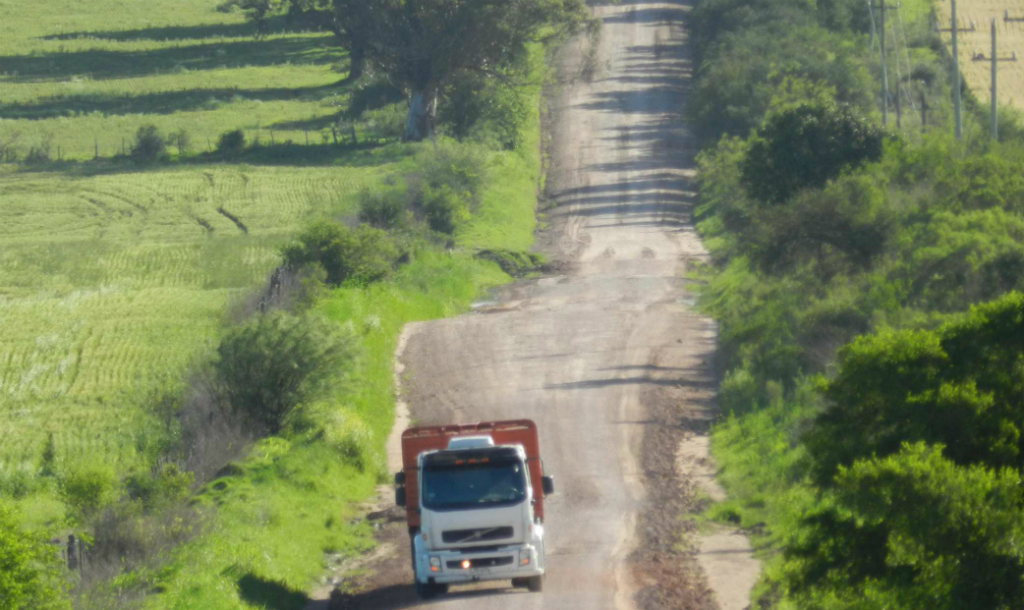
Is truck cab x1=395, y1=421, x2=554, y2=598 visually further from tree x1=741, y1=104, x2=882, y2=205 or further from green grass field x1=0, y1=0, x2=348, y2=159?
green grass field x1=0, y1=0, x2=348, y2=159

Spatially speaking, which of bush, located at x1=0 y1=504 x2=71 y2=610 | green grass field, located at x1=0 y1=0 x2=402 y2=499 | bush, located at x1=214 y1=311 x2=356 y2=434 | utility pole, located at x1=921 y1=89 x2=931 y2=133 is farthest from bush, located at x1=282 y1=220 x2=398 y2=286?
utility pole, located at x1=921 y1=89 x2=931 y2=133

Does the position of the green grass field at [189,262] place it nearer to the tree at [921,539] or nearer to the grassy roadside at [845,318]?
the grassy roadside at [845,318]

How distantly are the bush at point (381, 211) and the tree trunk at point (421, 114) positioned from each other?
2064cm

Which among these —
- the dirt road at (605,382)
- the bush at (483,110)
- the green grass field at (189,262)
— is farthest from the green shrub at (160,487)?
the bush at (483,110)

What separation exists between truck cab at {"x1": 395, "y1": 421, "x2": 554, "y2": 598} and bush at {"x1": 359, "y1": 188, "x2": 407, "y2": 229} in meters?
26.7

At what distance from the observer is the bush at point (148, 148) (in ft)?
223

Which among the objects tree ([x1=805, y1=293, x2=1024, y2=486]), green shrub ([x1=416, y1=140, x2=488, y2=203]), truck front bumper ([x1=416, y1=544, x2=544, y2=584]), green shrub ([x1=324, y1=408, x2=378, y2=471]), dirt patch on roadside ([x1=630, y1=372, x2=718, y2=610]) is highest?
tree ([x1=805, y1=293, x2=1024, y2=486])

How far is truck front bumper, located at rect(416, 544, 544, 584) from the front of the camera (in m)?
15.9

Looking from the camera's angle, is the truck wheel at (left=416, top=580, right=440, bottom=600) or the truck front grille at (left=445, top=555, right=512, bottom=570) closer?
the truck front grille at (left=445, top=555, right=512, bottom=570)

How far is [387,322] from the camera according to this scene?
33219mm

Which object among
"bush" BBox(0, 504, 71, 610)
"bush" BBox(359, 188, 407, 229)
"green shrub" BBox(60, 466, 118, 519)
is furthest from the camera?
"bush" BBox(359, 188, 407, 229)

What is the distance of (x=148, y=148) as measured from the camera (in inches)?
2694

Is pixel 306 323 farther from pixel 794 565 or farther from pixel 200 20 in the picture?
pixel 200 20

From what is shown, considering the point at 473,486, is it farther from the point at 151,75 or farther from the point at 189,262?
the point at 151,75
